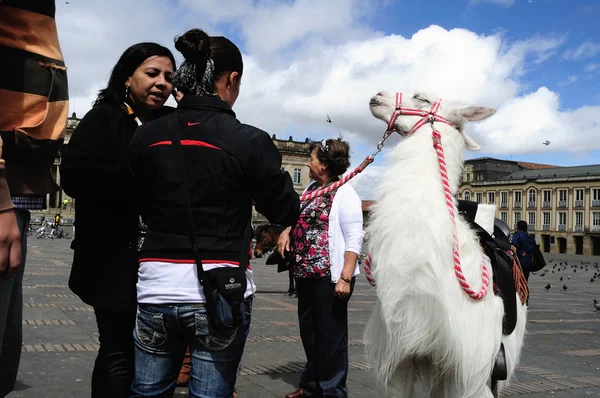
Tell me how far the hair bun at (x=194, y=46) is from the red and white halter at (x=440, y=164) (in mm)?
1604

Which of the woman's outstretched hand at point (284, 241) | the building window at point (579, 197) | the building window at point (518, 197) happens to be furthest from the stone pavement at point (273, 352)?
the building window at point (518, 197)

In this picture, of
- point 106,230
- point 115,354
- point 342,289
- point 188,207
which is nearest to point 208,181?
point 188,207

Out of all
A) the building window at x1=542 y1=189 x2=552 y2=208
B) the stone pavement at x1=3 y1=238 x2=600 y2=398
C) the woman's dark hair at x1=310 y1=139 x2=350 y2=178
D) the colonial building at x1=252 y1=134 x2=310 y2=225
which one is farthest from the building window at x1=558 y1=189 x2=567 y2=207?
the woman's dark hair at x1=310 y1=139 x2=350 y2=178

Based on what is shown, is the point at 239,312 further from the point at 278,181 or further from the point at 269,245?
the point at 269,245

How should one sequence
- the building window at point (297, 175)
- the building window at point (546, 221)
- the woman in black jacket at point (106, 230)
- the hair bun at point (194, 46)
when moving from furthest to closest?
the building window at point (546, 221)
the building window at point (297, 175)
the woman in black jacket at point (106, 230)
the hair bun at point (194, 46)

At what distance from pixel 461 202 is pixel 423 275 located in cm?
107

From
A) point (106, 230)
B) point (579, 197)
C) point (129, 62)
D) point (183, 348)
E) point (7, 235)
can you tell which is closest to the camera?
point (7, 235)

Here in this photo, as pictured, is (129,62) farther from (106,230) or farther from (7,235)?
(7,235)

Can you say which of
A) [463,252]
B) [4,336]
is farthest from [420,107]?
[4,336]

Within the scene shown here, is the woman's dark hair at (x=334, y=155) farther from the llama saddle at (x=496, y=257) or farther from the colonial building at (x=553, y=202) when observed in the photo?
the colonial building at (x=553, y=202)

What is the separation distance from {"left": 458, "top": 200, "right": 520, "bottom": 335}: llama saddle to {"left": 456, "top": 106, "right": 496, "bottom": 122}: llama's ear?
595mm

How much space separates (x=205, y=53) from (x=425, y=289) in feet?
5.39

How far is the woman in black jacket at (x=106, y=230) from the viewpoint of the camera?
8.61 ft

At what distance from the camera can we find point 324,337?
438cm
